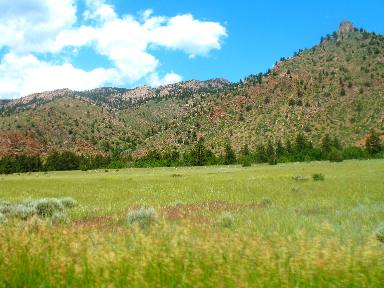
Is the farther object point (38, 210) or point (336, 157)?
point (336, 157)

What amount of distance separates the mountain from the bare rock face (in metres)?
0.37

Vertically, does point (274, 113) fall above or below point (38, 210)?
above

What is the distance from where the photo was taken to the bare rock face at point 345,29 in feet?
536

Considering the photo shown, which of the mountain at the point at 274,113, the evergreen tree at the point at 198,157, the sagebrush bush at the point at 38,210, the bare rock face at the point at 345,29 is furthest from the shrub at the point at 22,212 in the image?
the bare rock face at the point at 345,29

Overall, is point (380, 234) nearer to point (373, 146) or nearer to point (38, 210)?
point (38, 210)

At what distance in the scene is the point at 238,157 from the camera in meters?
112

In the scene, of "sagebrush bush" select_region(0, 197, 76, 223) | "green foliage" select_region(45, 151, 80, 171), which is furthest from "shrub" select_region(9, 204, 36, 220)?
"green foliage" select_region(45, 151, 80, 171)

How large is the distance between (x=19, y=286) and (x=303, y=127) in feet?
405

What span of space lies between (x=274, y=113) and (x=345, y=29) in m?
54.6

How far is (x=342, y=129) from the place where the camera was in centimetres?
11856

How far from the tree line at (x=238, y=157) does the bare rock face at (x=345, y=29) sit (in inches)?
2483

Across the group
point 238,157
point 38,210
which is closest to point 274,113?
point 238,157

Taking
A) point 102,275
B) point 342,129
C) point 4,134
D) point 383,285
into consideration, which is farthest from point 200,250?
point 4,134

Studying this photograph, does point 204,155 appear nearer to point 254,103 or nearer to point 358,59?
point 254,103
